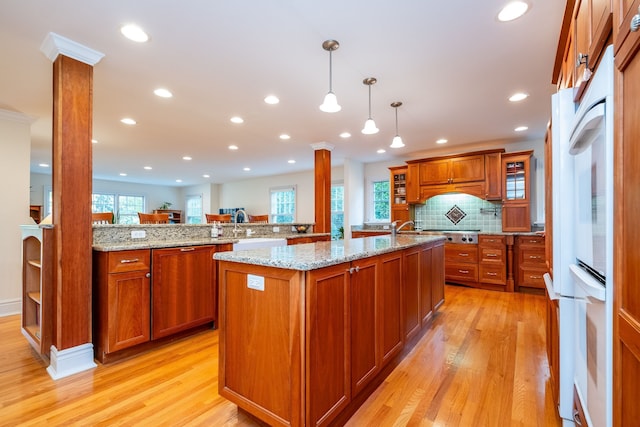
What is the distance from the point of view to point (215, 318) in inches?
116

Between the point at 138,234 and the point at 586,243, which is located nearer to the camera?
the point at 586,243

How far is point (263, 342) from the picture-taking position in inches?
59.0

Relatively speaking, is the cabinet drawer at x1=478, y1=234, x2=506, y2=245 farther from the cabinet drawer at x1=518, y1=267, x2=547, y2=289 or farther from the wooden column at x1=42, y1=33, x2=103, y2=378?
the wooden column at x1=42, y1=33, x2=103, y2=378

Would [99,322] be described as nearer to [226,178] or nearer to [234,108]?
[234,108]

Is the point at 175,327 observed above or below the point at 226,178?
below

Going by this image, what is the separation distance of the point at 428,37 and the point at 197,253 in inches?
102

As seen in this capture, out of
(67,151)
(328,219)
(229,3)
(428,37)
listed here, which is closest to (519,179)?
(328,219)

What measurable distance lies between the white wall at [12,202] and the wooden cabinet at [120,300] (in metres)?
2.18

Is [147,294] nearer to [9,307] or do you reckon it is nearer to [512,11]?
[9,307]

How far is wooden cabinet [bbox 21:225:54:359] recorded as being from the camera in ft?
7.25

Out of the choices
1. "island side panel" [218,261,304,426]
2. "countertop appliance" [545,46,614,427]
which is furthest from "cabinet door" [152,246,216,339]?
"countertop appliance" [545,46,614,427]

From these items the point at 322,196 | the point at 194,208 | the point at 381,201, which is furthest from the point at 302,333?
the point at 194,208

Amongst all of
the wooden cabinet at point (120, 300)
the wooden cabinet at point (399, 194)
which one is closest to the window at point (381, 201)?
the wooden cabinet at point (399, 194)

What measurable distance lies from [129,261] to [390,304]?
6.65 feet
